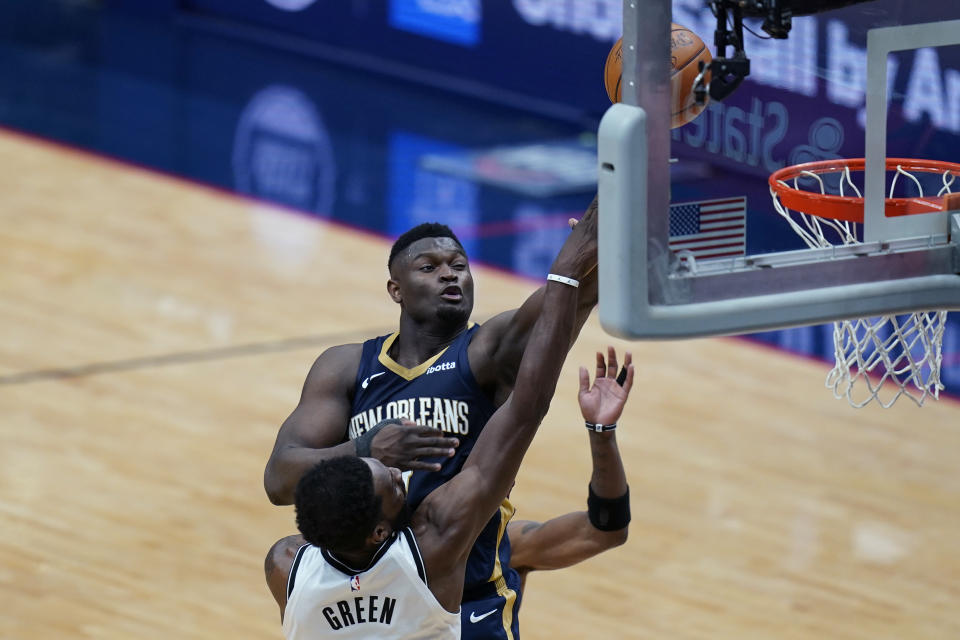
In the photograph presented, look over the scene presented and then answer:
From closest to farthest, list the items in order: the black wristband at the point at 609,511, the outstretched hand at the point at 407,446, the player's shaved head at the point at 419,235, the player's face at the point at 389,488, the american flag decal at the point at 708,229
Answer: the american flag decal at the point at 708,229 < the player's face at the point at 389,488 < the outstretched hand at the point at 407,446 < the player's shaved head at the point at 419,235 < the black wristband at the point at 609,511

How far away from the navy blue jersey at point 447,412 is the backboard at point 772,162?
91cm

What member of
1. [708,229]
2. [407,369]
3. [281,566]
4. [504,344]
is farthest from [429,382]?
[708,229]

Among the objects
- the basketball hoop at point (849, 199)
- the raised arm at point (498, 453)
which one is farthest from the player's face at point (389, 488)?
the basketball hoop at point (849, 199)

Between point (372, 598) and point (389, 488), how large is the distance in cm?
29

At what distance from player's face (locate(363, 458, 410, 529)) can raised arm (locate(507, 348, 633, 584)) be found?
0.52 metres

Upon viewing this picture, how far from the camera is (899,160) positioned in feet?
14.0

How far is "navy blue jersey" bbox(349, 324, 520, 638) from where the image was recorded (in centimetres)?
443

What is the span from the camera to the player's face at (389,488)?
395 centimetres

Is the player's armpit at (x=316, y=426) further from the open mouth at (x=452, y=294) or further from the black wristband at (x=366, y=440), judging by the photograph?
the open mouth at (x=452, y=294)

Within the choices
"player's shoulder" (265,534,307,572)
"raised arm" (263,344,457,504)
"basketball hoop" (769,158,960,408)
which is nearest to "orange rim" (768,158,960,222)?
"basketball hoop" (769,158,960,408)

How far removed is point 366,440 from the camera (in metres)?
4.16

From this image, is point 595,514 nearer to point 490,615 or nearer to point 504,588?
point 504,588

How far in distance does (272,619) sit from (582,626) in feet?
3.89

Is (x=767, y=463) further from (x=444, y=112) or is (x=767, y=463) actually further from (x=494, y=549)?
(x=444, y=112)
